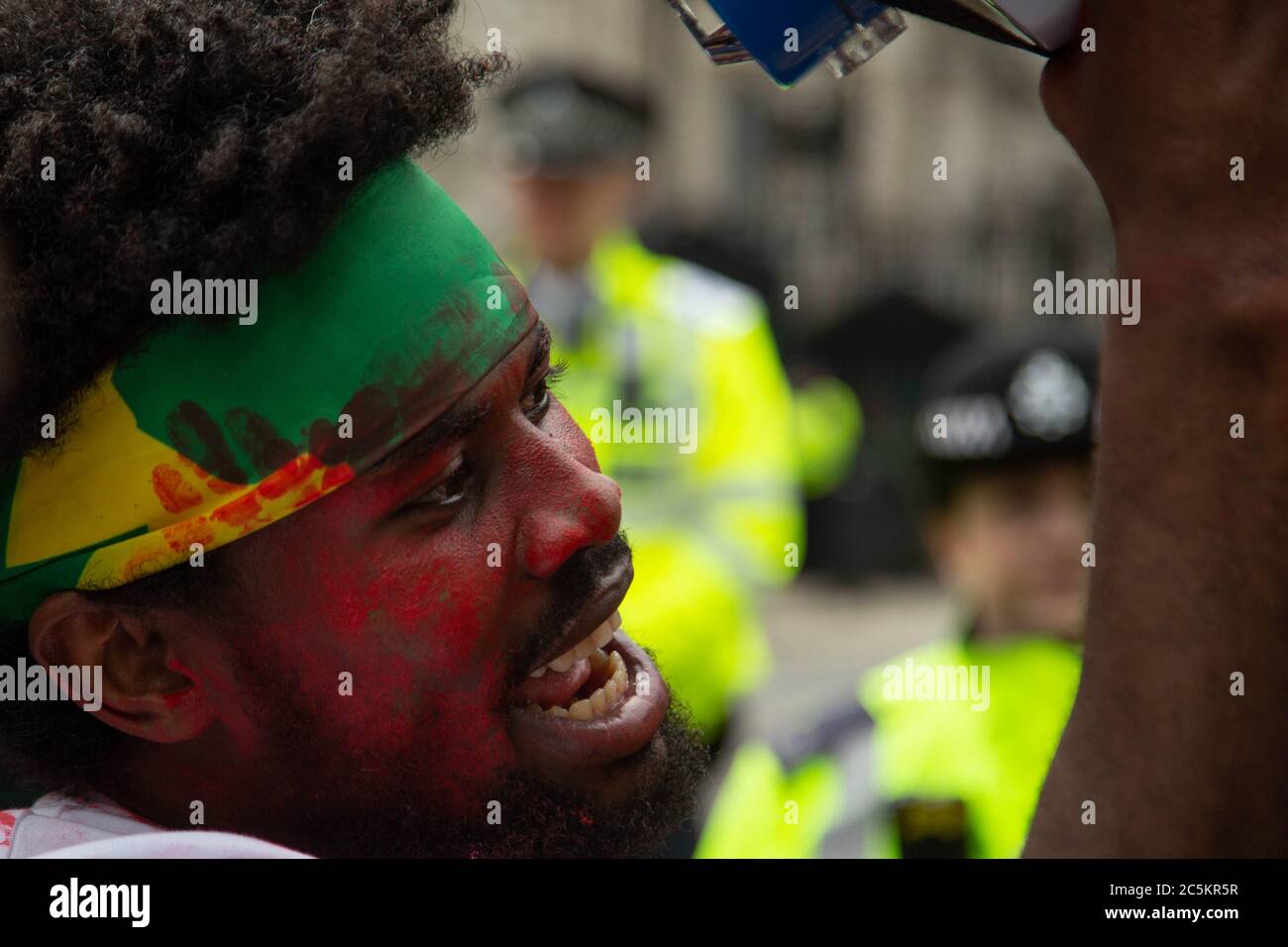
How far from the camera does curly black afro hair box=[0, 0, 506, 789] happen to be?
5.75ft

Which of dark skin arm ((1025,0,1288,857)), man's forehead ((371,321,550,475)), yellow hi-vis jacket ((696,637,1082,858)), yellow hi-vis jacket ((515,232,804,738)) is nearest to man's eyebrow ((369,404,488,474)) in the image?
man's forehead ((371,321,550,475))

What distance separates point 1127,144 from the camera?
1.38m

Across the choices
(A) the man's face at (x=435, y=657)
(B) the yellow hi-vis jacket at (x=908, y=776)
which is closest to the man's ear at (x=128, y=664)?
(A) the man's face at (x=435, y=657)

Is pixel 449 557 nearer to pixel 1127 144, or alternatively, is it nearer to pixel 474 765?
pixel 474 765

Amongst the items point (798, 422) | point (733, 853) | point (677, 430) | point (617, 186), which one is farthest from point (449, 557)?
point (798, 422)

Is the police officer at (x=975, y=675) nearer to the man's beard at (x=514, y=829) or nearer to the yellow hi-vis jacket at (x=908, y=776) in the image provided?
the yellow hi-vis jacket at (x=908, y=776)

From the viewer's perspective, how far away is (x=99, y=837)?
5.97 ft

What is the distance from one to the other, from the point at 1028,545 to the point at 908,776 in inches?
29.7

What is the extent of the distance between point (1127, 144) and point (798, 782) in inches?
94.3

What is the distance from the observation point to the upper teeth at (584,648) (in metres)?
1.89

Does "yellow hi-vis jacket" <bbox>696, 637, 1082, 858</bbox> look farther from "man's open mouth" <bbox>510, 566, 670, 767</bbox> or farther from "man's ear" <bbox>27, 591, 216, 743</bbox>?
"man's ear" <bbox>27, 591, 216, 743</bbox>

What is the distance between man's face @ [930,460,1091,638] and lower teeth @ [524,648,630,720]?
86.6 inches

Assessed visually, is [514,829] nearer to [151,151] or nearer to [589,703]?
[589,703]
